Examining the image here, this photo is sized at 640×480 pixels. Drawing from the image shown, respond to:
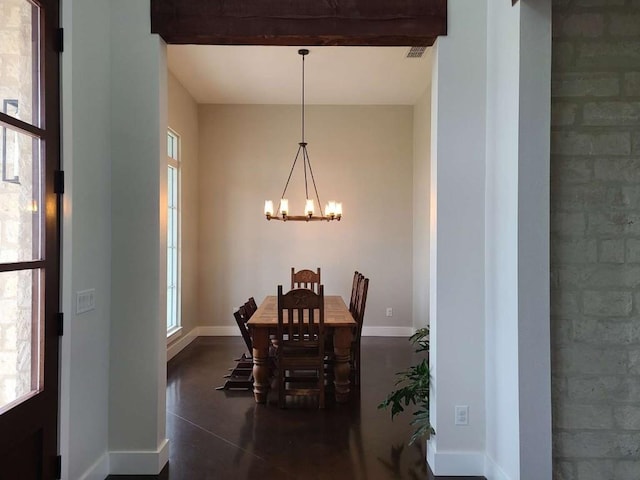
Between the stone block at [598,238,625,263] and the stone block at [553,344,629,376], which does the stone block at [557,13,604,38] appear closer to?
the stone block at [598,238,625,263]

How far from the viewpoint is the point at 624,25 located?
231 centimetres

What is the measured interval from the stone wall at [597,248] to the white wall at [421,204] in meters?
3.20

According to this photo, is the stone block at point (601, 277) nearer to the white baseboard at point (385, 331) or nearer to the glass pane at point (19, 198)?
the glass pane at point (19, 198)

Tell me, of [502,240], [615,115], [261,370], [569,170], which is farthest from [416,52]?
[261,370]

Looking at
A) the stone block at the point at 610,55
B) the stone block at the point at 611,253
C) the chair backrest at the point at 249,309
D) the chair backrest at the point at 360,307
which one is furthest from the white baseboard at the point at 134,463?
the stone block at the point at 610,55

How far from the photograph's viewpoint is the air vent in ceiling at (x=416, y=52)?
4453 millimetres

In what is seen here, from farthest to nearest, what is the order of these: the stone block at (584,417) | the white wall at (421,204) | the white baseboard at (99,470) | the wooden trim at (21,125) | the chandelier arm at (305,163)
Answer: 1. the chandelier arm at (305,163)
2. the white wall at (421,204)
3. the white baseboard at (99,470)
4. the stone block at (584,417)
5. the wooden trim at (21,125)

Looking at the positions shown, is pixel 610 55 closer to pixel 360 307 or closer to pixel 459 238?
pixel 459 238

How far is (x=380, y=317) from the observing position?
6.46 m

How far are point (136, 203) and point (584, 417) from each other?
9.09 feet

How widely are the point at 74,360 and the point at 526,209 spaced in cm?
245

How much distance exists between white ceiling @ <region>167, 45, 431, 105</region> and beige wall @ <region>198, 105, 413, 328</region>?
1.24ft

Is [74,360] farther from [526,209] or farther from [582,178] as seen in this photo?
[582,178]

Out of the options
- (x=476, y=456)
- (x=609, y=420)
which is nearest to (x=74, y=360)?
(x=476, y=456)
